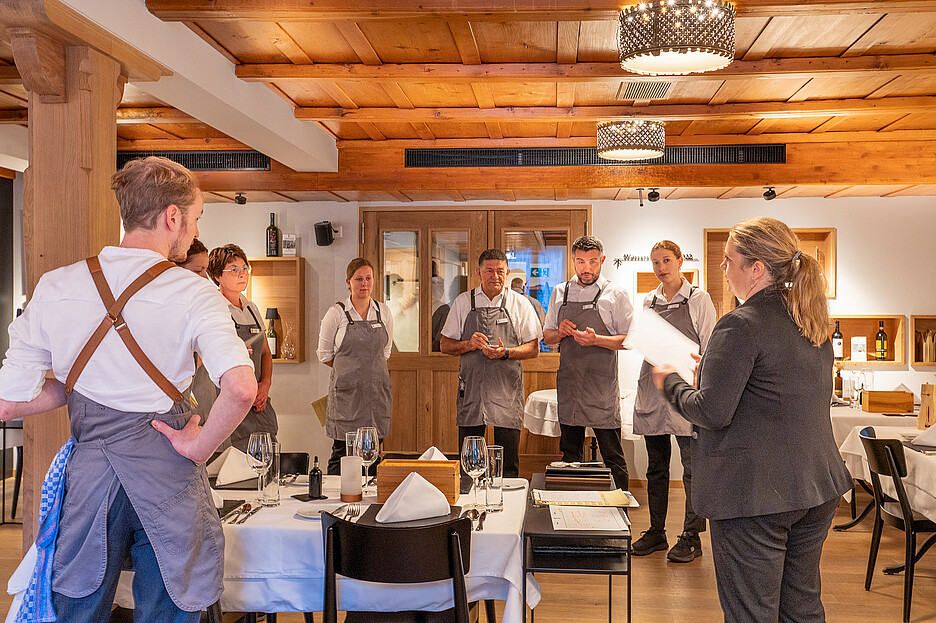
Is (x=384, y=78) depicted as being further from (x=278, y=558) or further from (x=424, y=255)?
(x=424, y=255)

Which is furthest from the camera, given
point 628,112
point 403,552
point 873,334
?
point 873,334

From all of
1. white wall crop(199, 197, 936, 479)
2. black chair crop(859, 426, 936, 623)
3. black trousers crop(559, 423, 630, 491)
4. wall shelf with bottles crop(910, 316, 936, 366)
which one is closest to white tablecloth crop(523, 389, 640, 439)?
white wall crop(199, 197, 936, 479)

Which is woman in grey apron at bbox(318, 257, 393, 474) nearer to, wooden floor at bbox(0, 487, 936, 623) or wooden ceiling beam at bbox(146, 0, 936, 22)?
wooden floor at bbox(0, 487, 936, 623)

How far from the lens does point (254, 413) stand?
13.8 ft

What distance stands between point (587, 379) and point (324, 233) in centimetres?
307

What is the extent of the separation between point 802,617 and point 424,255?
16.8 ft

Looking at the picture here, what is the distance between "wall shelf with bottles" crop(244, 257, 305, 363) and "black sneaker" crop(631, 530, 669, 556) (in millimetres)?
3615

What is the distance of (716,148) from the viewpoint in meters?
5.90

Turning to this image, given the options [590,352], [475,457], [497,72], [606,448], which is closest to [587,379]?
[590,352]

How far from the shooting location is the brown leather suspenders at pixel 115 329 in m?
1.83

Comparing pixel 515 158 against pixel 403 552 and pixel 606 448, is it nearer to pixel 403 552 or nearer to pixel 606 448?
pixel 606 448

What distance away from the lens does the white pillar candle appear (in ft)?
9.02

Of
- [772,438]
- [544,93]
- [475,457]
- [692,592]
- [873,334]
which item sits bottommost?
[692,592]

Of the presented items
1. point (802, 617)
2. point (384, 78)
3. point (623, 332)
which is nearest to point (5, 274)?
point (384, 78)
